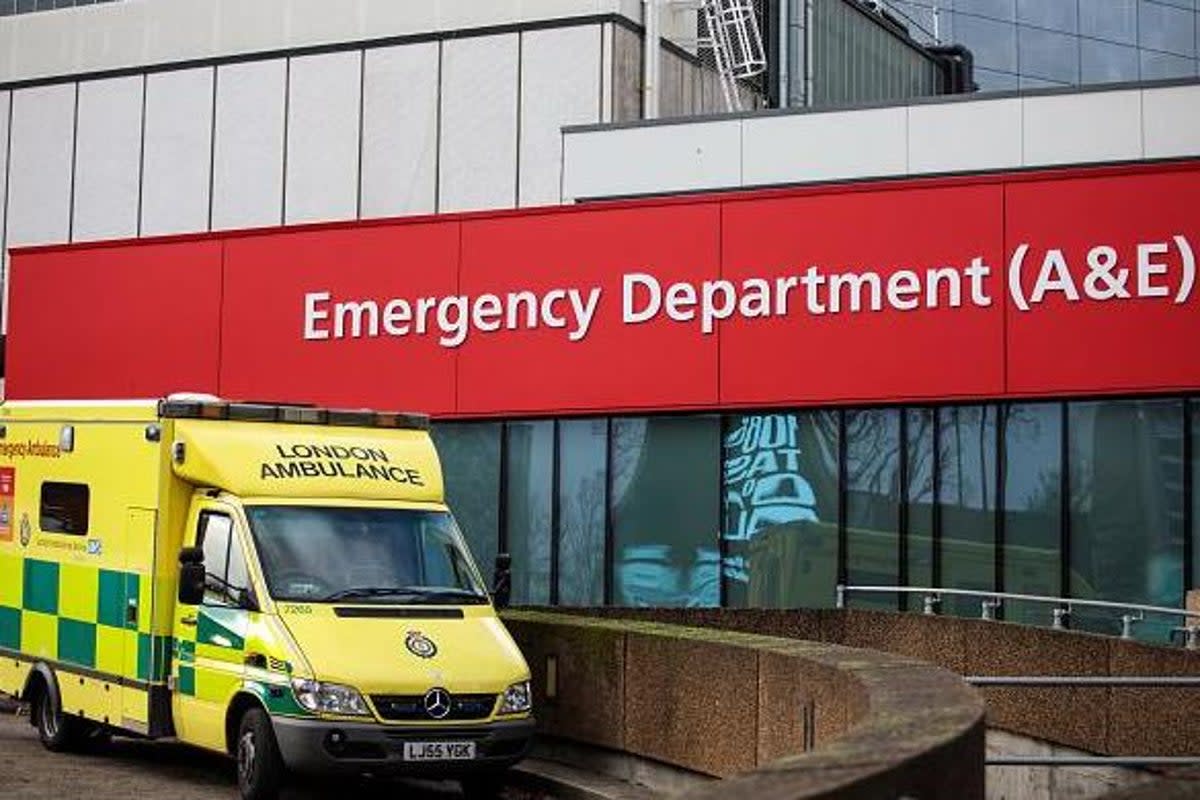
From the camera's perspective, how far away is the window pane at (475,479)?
79.9ft

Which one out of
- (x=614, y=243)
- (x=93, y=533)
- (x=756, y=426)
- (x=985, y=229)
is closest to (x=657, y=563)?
(x=756, y=426)

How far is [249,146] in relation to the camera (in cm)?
3341

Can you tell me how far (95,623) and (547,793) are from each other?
371 centimetres

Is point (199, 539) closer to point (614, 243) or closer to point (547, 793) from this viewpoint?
point (547, 793)

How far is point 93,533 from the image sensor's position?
14.8 m

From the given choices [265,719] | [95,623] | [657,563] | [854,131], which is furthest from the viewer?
[854,131]

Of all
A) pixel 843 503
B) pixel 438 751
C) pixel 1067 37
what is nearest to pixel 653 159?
pixel 843 503

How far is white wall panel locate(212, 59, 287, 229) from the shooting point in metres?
33.0

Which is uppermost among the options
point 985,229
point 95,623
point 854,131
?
point 854,131

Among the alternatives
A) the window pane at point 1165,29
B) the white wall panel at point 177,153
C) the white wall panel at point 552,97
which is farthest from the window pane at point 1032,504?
the window pane at point 1165,29

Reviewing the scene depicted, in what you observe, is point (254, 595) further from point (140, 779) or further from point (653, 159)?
point (653, 159)

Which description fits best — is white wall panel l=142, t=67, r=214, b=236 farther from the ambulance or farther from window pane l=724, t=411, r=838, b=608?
the ambulance

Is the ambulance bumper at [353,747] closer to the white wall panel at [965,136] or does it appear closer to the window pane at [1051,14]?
the white wall panel at [965,136]

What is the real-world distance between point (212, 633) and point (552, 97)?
18937 mm
